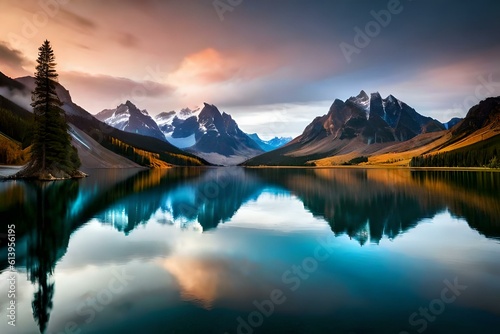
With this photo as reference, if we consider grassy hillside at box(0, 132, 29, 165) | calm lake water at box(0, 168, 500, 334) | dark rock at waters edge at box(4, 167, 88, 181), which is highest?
grassy hillside at box(0, 132, 29, 165)

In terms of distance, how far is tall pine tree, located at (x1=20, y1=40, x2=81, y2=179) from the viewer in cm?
10050

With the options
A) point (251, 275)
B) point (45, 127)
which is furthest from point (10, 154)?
point (251, 275)

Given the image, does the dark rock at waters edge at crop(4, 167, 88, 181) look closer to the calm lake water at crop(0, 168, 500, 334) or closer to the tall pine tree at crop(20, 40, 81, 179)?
the tall pine tree at crop(20, 40, 81, 179)

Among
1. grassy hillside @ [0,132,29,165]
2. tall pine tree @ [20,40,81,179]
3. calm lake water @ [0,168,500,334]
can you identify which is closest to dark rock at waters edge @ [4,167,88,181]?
tall pine tree @ [20,40,81,179]

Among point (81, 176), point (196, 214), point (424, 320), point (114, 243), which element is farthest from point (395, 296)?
point (81, 176)

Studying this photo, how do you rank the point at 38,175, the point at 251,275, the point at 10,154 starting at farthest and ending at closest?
1. the point at 10,154
2. the point at 38,175
3. the point at 251,275

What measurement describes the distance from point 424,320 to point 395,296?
2.59 metres

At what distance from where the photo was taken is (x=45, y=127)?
101562 mm

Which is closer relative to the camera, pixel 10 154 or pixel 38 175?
pixel 38 175

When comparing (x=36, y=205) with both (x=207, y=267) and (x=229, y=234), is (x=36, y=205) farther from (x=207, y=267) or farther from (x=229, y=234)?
(x=207, y=267)

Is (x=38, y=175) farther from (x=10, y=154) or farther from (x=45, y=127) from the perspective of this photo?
(x=10, y=154)

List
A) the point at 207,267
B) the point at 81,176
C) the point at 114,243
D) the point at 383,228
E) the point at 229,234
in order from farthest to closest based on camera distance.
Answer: the point at 81,176 < the point at 383,228 < the point at 229,234 < the point at 114,243 < the point at 207,267

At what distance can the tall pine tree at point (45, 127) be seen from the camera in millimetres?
100500

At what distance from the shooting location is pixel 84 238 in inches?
1179
